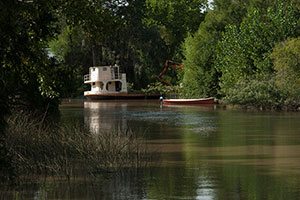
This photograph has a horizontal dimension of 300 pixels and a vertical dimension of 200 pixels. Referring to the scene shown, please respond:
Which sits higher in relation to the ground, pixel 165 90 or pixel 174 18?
pixel 174 18

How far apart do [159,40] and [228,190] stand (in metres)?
80.7

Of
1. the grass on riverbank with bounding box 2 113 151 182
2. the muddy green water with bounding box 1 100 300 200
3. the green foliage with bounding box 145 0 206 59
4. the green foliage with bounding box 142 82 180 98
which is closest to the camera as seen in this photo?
the muddy green water with bounding box 1 100 300 200

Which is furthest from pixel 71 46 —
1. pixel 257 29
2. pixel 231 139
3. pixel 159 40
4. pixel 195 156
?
pixel 195 156

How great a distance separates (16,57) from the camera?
12711 millimetres

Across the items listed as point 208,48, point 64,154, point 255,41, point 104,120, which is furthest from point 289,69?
point 64,154

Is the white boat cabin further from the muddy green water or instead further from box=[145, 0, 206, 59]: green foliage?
the muddy green water

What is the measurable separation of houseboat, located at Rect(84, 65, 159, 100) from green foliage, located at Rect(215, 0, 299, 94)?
28.3 meters

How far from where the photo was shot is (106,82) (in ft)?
290

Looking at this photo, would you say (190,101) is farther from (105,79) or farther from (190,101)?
(105,79)

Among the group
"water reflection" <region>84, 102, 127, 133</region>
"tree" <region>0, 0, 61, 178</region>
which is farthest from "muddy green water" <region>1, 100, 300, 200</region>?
"water reflection" <region>84, 102, 127, 133</region>

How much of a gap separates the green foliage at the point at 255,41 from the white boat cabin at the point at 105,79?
28.8 meters

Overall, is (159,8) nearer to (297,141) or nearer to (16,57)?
(297,141)

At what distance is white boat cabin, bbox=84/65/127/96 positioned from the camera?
3440 inches

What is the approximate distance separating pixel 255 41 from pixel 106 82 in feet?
116
